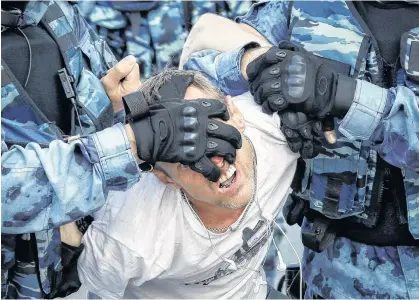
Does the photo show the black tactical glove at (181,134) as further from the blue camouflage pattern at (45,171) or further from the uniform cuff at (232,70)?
the uniform cuff at (232,70)

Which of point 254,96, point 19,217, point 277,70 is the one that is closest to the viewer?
point 19,217

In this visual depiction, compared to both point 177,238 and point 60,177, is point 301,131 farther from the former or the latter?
point 60,177

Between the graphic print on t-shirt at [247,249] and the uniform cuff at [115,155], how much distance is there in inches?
18.7

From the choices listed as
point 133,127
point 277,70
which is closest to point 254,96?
point 277,70

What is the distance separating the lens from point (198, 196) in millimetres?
1948

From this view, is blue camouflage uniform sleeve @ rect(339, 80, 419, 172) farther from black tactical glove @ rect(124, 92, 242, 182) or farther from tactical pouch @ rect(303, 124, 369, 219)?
black tactical glove @ rect(124, 92, 242, 182)

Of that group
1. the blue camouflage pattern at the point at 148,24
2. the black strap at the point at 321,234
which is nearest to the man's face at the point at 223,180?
the black strap at the point at 321,234

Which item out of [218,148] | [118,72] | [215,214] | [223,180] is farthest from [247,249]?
[118,72]

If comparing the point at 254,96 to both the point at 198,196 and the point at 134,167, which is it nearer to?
the point at 198,196

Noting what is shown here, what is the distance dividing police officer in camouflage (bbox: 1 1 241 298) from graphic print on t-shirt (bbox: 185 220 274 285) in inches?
A: 13.4

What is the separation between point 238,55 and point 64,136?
49 centimetres

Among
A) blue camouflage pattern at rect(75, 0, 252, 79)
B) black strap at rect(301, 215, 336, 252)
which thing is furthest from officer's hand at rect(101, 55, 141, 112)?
blue camouflage pattern at rect(75, 0, 252, 79)

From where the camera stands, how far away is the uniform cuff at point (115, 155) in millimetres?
1653

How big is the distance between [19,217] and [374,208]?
0.99m
